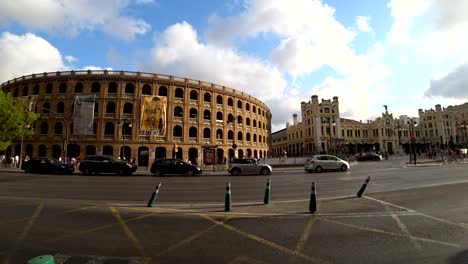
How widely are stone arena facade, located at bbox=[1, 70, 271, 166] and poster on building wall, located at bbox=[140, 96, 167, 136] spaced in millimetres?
815

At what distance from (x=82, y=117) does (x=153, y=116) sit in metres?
10.2

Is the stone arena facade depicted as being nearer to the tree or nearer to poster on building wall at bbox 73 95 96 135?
poster on building wall at bbox 73 95 96 135

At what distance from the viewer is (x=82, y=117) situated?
37.1 m

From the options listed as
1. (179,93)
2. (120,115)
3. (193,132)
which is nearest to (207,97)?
(179,93)

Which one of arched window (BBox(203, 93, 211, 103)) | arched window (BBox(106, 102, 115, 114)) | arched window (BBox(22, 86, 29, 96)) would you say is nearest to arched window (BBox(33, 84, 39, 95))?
arched window (BBox(22, 86, 29, 96))

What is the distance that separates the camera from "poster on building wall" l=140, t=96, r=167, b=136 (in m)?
38.6

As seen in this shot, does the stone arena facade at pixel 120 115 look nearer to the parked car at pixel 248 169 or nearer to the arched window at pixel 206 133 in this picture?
the arched window at pixel 206 133

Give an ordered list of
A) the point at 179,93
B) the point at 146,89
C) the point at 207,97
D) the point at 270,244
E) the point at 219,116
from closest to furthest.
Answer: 1. the point at 270,244
2. the point at 146,89
3. the point at 179,93
4. the point at 207,97
5. the point at 219,116

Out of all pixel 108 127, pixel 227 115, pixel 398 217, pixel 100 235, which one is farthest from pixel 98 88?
pixel 398 217

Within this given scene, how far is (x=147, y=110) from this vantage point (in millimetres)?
38656

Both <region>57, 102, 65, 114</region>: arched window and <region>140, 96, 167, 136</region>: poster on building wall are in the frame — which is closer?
<region>140, 96, 167, 136</region>: poster on building wall

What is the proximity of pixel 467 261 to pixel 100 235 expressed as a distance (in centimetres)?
681

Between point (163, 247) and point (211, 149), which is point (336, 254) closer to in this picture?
point (163, 247)

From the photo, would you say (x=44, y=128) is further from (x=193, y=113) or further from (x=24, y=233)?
(x=24, y=233)
